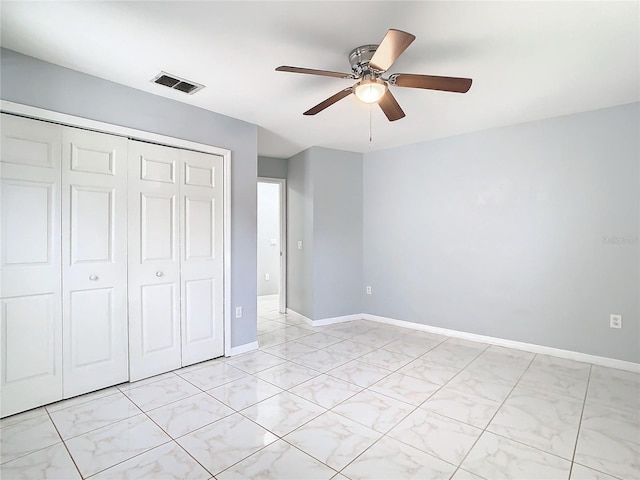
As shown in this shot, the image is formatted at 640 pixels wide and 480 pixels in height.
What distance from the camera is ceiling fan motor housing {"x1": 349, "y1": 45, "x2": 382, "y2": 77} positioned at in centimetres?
195

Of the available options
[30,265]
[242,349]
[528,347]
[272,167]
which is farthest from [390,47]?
[272,167]

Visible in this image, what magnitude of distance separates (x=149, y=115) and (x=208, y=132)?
53 cm

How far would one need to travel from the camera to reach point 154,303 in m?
2.75

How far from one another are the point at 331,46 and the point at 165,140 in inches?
65.8

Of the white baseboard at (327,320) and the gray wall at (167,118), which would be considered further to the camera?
the white baseboard at (327,320)

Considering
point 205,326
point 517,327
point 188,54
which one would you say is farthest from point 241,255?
point 517,327

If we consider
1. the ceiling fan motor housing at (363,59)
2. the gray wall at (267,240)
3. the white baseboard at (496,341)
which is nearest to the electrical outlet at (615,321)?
the white baseboard at (496,341)

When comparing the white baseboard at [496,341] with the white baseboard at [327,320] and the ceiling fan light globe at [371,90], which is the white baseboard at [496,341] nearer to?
the white baseboard at [327,320]

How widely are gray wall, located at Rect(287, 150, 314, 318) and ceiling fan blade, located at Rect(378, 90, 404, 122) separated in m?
2.12

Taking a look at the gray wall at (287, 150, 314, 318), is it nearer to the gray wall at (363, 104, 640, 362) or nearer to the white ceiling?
the gray wall at (363, 104, 640, 362)

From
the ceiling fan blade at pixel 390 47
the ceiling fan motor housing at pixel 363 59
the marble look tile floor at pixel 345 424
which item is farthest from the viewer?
the ceiling fan motor housing at pixel 363 59

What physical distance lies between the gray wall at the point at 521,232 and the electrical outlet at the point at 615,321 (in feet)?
0.12

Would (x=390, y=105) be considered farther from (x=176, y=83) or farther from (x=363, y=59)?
(x=176, y=83)

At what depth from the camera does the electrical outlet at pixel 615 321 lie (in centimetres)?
292
